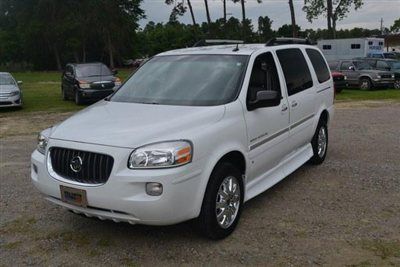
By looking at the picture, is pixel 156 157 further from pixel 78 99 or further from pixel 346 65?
pixel 346 65

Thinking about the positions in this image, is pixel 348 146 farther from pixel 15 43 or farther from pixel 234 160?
pixel 15 43

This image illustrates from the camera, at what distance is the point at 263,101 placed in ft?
16.1

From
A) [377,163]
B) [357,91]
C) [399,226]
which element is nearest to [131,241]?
[399,226]

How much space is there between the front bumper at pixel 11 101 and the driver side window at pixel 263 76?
13529 mm

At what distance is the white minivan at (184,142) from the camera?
3930 millimetres

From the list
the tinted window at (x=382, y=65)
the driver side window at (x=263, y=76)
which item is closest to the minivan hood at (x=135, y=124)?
the driver side window at (x=263, y=76)

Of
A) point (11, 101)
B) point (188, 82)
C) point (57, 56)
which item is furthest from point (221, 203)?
point (57, 56)

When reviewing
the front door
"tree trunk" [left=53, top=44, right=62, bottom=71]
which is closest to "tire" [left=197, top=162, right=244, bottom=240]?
the front door

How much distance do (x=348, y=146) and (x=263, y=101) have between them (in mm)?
4511

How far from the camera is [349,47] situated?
4175 centimetres

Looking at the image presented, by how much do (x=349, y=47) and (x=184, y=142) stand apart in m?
40.7

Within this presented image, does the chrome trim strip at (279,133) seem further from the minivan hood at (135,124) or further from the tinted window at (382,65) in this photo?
the tinted window at (382,65)

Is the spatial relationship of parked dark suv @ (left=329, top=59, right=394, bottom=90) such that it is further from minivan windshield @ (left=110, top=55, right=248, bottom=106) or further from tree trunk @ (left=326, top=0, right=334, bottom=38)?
tree trunk @ (left=326, top=0, right=334, bottom=38)

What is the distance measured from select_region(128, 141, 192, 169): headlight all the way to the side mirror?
1269 millimetres
